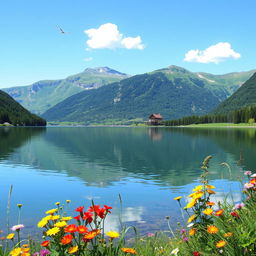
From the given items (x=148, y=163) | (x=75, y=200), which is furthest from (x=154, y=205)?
(x=148, y=163)

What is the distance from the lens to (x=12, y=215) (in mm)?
19531

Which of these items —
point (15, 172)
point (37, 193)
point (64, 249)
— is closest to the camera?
point (64, 249)

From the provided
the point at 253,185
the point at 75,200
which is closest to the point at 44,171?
the point at 75,200

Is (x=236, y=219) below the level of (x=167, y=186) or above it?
above

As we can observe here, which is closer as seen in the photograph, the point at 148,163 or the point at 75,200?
the point at 75,200

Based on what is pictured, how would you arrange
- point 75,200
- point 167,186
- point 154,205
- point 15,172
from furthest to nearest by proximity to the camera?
point 15,172 → point 167,186 → point 75,200 → point 154,205

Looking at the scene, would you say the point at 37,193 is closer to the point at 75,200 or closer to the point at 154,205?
the point at 75,200

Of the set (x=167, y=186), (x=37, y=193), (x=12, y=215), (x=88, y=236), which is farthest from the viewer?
(x=167, y=186)

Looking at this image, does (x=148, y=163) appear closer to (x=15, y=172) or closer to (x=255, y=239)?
(x=15, y=172)

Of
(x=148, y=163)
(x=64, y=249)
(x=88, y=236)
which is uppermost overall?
(x=88, y=236)

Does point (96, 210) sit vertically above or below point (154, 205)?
above

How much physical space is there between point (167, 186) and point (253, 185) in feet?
73.5

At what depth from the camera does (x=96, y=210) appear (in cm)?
614

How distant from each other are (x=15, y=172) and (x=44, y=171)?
12.2ft
